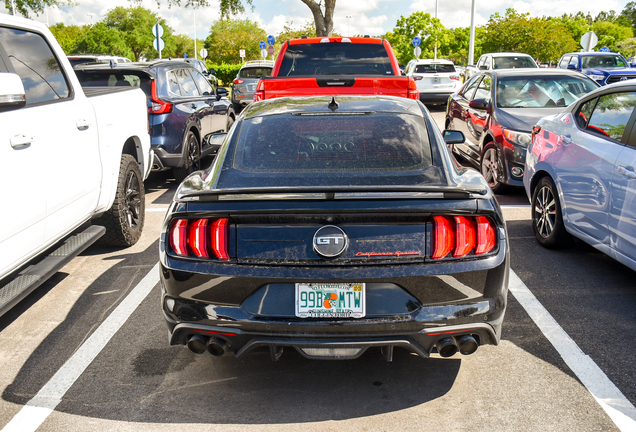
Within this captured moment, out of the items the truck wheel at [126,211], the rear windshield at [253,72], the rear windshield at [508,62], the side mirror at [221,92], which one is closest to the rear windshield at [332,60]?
the side mirror at [221,92]

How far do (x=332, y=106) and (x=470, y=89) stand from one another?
22.3 ft

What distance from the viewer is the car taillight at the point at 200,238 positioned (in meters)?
3.12

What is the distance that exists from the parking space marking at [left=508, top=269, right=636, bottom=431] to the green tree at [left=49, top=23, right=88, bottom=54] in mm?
65226

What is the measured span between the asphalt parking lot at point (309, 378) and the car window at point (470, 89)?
5.88m

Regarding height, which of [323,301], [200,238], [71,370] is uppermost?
[200,238]

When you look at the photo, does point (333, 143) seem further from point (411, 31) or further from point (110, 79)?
point (411, 31)

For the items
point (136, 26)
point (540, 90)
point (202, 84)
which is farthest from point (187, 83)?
point (136, 26)

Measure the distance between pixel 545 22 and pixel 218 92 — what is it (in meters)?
40.6

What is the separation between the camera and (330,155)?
3.76 meters

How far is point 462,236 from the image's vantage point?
3102 mm

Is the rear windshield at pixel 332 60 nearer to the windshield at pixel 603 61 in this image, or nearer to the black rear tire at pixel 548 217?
the black rear tire at pixel 548 217

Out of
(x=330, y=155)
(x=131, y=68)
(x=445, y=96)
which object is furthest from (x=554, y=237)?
(x=445, y=96)

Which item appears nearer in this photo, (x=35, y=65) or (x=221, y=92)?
(x=35, y=65)

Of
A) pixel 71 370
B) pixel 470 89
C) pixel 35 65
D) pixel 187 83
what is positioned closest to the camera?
pixel 71 370
